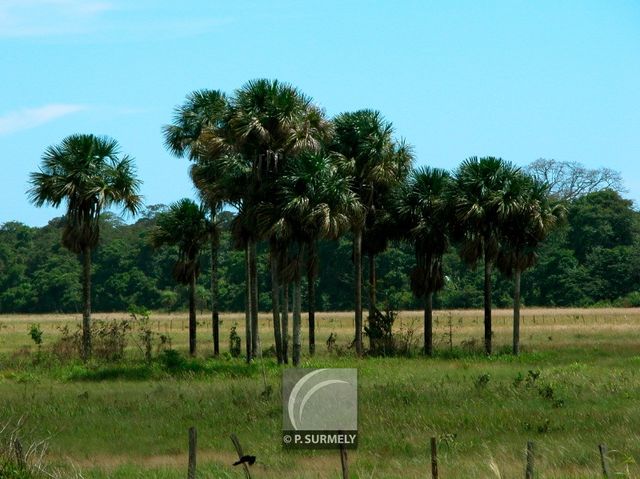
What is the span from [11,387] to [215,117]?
14.6 metres

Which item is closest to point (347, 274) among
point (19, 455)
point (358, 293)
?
point (358, 293)

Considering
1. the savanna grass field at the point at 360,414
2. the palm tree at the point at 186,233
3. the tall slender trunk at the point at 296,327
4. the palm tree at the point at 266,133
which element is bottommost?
the savanna grass field at the point at 360,414

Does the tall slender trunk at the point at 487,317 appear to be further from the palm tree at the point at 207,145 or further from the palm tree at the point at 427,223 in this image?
the palm tree at the point at 207,145

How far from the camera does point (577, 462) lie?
20.0 meters

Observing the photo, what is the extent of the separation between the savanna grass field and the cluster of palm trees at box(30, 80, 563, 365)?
157 inches

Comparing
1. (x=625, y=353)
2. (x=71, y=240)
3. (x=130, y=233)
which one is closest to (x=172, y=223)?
(x=71, y=240)

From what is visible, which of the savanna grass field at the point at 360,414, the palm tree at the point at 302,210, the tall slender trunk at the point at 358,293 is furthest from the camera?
the tall slender trunk at the point at 358,293

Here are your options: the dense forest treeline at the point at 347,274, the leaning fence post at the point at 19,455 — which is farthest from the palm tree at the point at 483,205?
the dense forest treeline at the point at 347,274

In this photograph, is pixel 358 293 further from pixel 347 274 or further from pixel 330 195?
pixel 347 274

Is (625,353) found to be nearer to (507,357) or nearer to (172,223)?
(507,357)

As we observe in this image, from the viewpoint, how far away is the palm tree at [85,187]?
4631 cm

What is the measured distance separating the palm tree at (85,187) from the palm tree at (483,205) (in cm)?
1396

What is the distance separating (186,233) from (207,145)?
638cm

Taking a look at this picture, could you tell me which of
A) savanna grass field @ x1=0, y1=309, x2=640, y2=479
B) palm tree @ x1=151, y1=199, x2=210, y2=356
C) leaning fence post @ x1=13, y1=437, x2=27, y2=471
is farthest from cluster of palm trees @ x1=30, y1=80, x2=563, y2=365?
leaning fence post @ x1=13, y1=437, x2=27, y2=471
